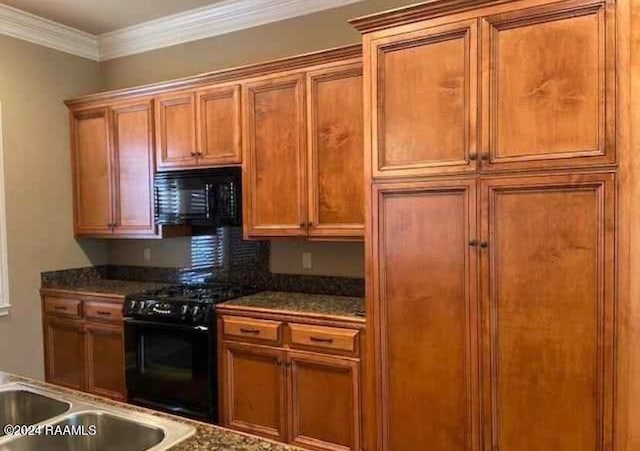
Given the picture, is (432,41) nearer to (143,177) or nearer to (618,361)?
(618,361)

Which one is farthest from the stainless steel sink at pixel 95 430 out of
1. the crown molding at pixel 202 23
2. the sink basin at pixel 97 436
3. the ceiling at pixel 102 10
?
the ceiling at pixel 102 10

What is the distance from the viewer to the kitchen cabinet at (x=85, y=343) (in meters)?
3.75

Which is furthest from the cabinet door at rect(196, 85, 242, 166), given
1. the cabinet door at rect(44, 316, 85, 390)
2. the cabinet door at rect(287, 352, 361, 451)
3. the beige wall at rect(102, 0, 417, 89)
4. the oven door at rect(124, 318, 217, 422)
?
the cabinet door at rect(44, 316, 85, 390)

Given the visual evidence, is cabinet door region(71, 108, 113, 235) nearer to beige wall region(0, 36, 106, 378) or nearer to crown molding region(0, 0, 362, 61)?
beige wall region(0, 36, 106, 378)

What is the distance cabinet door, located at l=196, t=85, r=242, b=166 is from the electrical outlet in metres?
0.80

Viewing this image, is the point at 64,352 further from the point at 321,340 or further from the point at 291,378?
the point at 321,340

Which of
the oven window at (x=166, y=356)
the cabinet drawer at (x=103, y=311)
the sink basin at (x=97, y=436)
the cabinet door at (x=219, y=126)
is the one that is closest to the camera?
the sink basin at (x=97, y=436)

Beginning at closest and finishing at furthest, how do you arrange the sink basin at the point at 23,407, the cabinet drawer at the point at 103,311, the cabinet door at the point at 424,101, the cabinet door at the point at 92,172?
the sink basin at the point at 23,407 < the cabinet door at the point at 424,101 < the cabinet drawer at the point at 103,311 < the cabinet door at the point at 92,172

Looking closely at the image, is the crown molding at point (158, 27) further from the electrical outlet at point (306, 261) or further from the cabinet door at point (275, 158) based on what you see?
the electrical outlet at point (306, 261)

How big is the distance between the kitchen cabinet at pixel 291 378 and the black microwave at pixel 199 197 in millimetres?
667

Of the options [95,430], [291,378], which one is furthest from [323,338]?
[95,430]

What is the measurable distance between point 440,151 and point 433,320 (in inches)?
31.8

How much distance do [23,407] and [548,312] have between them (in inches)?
80.8

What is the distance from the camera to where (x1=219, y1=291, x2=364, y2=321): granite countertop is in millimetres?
2938
